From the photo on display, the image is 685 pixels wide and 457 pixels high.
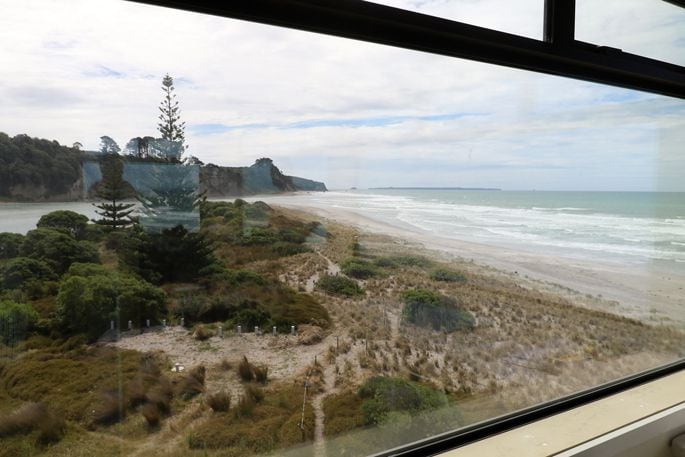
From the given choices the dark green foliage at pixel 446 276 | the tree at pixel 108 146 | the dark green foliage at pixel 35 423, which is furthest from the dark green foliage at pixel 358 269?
the dark green foliage at pixel 35 423

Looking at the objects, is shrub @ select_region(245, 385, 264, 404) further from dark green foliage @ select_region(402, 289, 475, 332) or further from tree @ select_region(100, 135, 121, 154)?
tree @ select_region(100, 135, 121, 154)

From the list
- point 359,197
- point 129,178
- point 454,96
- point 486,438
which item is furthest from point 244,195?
point 486,438

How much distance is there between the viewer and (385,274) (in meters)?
1.50

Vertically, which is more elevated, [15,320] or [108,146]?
[108,146]

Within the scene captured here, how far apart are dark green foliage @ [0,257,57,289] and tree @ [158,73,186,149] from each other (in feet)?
1.34

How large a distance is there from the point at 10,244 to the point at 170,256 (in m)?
0.33

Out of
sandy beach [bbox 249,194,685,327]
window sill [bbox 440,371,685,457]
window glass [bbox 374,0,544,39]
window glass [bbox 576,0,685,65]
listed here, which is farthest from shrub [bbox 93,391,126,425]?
window glass [bbox 576,0,685,65]

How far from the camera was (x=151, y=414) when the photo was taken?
1090mm

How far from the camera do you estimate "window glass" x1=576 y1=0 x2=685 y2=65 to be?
171cm

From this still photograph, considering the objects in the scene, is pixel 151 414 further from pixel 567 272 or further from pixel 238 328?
pixel 567 272

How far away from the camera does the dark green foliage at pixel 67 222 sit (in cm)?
97

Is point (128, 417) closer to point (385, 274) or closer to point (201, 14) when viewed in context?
point (385, 274)

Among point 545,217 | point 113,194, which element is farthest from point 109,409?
point 545,217

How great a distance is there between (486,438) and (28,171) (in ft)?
5.20
